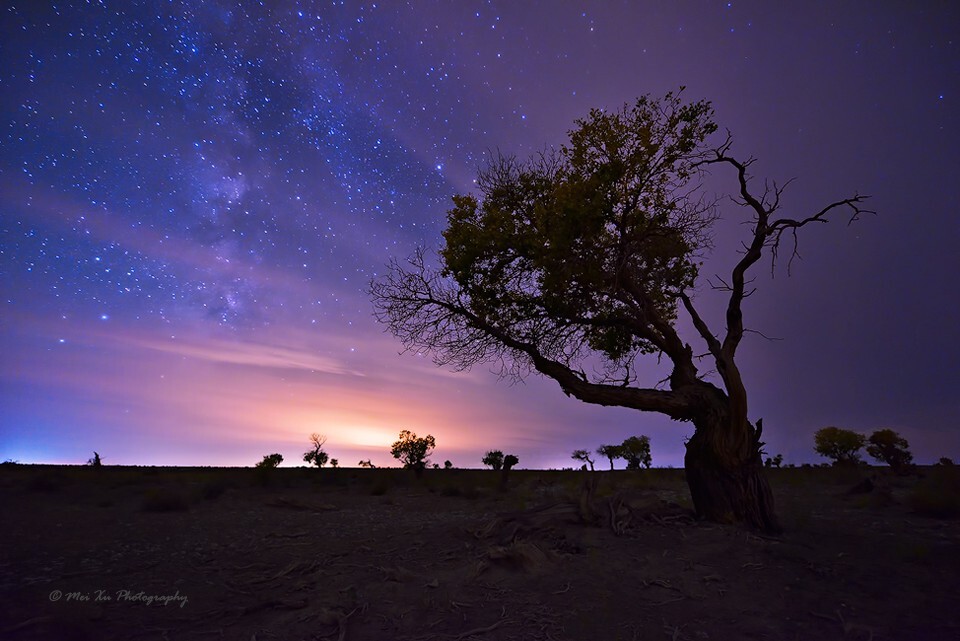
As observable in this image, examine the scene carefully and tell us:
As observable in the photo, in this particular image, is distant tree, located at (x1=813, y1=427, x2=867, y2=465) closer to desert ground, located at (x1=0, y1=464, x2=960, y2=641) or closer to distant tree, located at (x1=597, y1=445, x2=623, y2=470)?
distant tree, located at (x1=597, y1=445, x2=623, y2=470)

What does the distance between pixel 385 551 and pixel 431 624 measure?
4.85 metres

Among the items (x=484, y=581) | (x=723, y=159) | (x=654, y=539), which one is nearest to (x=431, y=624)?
(x=484, y=581)

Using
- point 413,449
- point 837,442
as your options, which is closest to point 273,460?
point 413,449

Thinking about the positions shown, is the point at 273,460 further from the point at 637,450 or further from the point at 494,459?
the point at 637,450

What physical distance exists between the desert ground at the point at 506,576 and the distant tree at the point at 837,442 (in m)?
38.8

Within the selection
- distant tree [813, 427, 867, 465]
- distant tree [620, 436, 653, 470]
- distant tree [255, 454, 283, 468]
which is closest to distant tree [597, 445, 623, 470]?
distant tree [620, 436, 653, 470]

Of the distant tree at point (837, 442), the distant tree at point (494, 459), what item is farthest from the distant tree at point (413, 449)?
the distant tree at point (837, 442)

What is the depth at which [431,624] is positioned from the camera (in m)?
7.04

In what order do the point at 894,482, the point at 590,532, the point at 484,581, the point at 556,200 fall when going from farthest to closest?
1. the point at 894,482
2. the point at 556,200
3. the point at 590,532
4. the point at 484,581

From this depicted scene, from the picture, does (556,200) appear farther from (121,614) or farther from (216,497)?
(216,497)

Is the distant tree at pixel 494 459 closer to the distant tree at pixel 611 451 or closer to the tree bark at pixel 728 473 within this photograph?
the distant tree at pixel 611 451

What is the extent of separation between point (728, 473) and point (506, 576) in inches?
259

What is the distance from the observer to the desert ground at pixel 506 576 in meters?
6.93

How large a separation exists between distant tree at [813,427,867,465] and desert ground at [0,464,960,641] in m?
38.8
